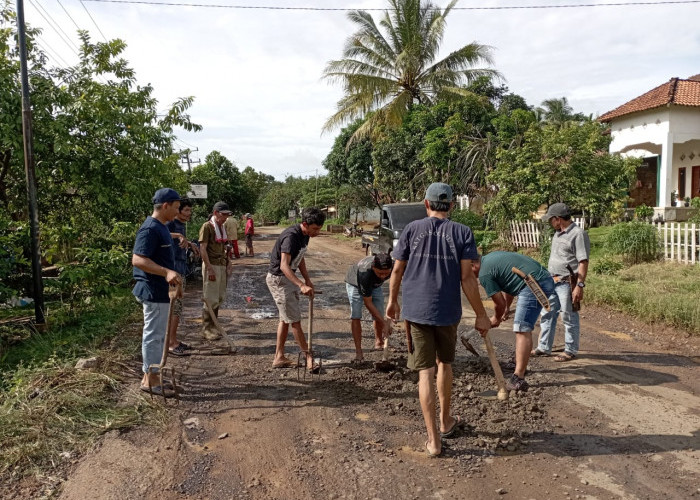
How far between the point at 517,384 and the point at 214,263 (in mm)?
3952

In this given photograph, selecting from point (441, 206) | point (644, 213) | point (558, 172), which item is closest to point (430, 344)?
point (441, 206)

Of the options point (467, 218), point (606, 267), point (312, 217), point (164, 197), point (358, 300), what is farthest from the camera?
point (467, 218)

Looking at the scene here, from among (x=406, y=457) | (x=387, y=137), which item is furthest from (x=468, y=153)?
(x=406, y=457)

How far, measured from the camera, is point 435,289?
3.59m

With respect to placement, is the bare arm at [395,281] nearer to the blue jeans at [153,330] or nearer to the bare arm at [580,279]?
the blue jeans at [153,330]

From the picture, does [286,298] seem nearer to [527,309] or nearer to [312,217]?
[312,217]

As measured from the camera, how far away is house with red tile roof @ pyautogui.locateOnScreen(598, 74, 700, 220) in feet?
57.1

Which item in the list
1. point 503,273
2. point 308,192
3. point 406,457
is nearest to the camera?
point 406,457

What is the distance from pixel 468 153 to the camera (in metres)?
17.7

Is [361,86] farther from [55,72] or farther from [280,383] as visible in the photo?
[280,383]

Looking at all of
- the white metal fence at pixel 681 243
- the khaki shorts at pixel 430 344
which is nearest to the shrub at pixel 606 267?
the white metal fence at pixel 681 243

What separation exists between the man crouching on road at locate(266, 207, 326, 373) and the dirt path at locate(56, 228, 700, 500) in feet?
1.22

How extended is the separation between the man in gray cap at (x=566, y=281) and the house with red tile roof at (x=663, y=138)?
14156 mm

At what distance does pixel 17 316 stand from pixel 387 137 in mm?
17422
